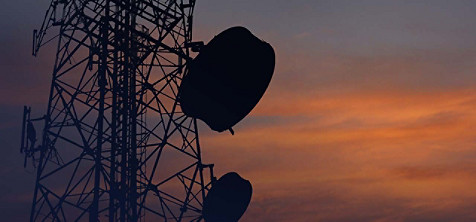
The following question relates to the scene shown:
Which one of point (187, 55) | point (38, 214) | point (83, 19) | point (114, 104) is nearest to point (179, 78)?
point (187, 55)

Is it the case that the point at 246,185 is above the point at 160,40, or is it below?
below

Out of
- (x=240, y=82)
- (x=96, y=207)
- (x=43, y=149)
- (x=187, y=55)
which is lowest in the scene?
(x=96, y=207)

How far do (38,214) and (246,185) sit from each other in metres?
9.95

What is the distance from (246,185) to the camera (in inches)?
1124

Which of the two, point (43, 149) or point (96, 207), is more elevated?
point (43, 149)

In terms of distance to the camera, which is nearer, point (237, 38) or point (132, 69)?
point (237, 38)

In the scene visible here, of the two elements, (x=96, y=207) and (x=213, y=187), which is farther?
(x=213, y=187)

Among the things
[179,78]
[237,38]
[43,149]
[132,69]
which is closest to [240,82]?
[237,38]

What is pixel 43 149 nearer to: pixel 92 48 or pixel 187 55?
pixel 92 48

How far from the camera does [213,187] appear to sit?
2839cm

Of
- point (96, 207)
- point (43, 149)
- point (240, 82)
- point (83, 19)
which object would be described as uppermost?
point (83, 19)

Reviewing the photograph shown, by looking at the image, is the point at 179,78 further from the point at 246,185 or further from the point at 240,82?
the point at 246,185

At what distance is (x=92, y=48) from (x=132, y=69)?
7.11 feet

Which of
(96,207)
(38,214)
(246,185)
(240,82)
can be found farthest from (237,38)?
(38,214)
